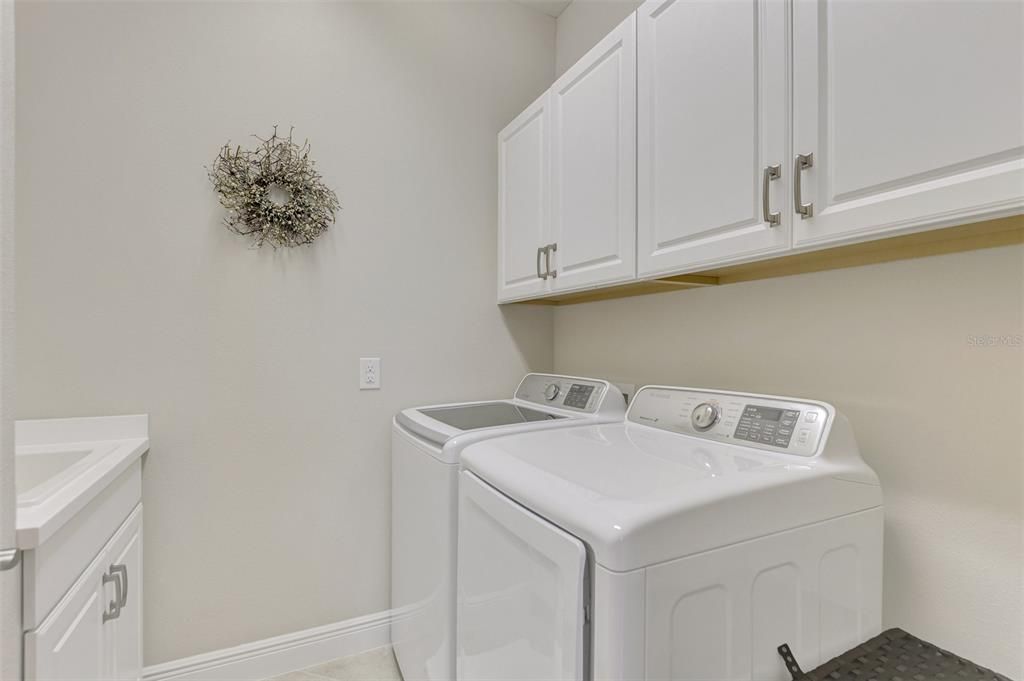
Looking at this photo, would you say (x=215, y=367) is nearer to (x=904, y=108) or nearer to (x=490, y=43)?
(x=490, y=43)

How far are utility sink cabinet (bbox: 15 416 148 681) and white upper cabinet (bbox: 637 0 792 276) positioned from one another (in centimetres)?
146

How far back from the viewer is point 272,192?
72.4 inches

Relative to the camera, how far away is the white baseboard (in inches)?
68.6

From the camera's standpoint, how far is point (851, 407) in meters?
1.25

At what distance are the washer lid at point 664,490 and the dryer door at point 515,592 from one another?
0.15 feet

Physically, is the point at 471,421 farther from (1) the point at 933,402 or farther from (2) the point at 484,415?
(1) the point at 933,402

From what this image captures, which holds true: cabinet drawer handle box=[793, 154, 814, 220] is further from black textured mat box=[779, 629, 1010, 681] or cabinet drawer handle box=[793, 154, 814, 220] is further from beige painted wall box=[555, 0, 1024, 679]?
black textured mat box=[779, 629, 1010, 681]

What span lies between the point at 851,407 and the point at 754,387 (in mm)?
269

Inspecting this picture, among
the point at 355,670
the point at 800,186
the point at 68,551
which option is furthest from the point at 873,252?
the point at 355,670

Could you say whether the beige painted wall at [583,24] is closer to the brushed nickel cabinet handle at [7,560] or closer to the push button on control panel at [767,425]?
the push button on control panel at [767,425]

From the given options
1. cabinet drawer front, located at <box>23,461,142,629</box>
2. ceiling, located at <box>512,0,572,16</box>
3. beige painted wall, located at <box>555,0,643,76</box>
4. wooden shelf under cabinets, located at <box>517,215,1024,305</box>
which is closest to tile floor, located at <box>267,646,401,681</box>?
cabinet drawer front, located at <box>23,461,142,629</box>

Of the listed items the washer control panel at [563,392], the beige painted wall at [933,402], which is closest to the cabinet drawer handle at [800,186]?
the beige painted wall at [933,402]

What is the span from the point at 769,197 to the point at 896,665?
0.96m

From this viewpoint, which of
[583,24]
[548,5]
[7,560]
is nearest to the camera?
[7,560]
